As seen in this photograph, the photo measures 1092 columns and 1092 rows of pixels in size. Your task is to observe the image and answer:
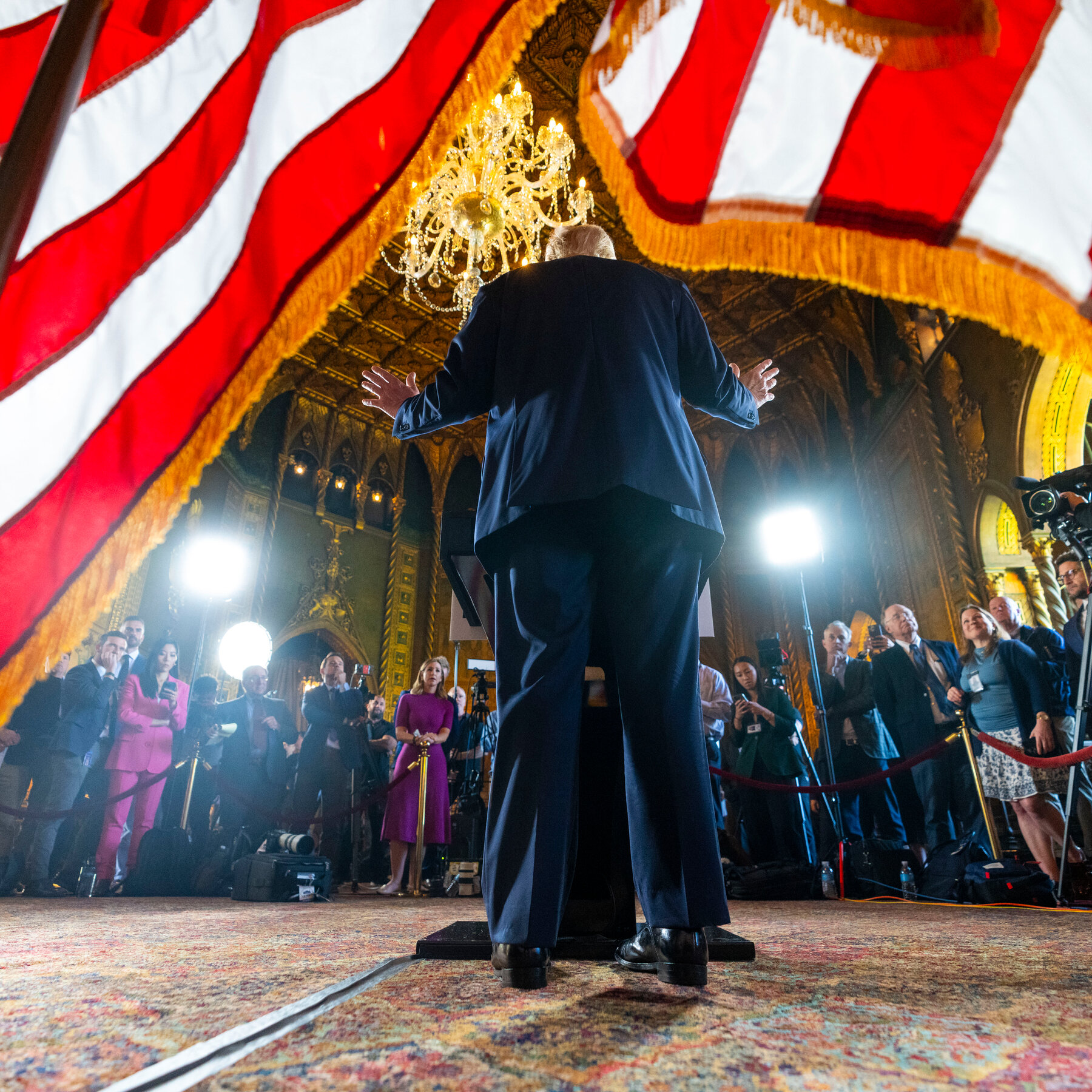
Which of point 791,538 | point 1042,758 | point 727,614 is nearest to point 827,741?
point 1042,758

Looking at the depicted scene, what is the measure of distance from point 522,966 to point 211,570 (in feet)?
32.7

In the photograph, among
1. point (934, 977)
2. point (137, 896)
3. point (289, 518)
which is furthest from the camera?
point (289, 518)

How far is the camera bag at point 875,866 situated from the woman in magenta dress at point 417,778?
91.3 inches

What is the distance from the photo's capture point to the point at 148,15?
3.88 feet

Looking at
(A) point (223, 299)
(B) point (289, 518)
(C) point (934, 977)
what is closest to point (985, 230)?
(C) point (934, 977)

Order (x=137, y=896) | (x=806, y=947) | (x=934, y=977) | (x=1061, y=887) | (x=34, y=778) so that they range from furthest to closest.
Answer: (x=34, y=778) < (x=137, y=896) < (x=1061, y=887) < (x=806, y=947) < (x=934, y=977)

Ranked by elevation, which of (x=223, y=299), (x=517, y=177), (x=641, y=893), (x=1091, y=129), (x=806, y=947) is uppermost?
(x=517, y=177)

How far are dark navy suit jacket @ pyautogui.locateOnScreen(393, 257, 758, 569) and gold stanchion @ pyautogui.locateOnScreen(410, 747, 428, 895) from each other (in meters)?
3.09

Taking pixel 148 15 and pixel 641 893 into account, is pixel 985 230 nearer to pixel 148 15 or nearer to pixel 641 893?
pixel 641 893

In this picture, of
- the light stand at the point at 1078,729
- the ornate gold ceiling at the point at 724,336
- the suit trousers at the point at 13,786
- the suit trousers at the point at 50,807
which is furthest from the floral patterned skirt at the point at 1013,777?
the ornate gold ceiling at the point at 724,336

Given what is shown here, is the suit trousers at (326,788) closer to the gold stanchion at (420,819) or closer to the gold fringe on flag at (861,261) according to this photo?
the gold stanchion at (420,819)

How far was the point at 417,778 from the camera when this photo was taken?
411 cm

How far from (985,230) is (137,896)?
4.49 m

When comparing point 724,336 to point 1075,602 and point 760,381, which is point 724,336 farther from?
point 760,381
